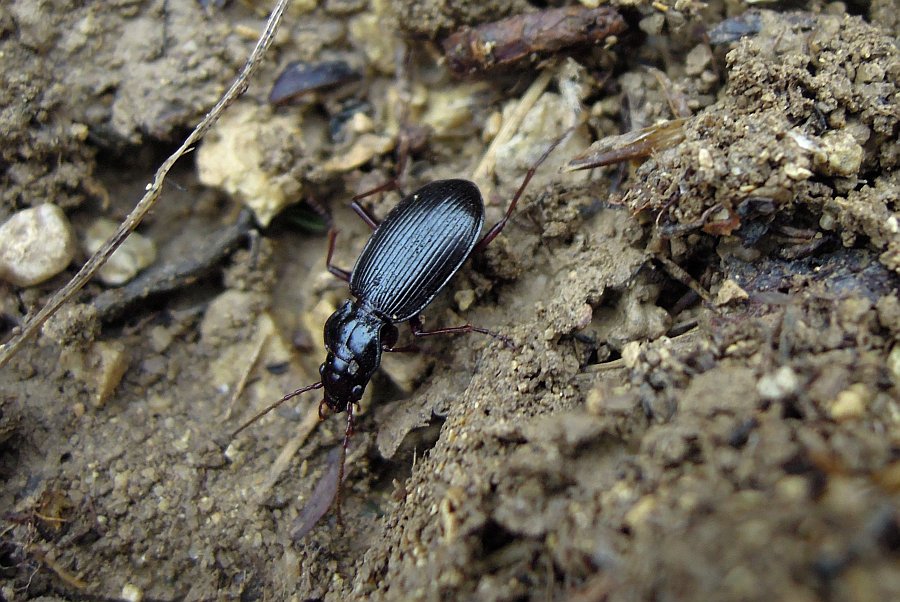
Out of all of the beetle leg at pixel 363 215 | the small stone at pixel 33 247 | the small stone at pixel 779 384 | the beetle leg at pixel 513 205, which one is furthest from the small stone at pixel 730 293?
the small stone at pixel 33 247

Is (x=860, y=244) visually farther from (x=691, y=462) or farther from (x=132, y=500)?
(x=132, y=500)

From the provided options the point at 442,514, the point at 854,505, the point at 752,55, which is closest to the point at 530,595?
the point at 442,514

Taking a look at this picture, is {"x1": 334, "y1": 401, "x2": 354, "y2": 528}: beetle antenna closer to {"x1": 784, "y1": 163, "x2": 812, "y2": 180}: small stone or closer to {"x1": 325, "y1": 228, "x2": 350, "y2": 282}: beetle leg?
{"x1": 325, "y1": 228, "x2": 350, "y2": 282}: beetle leg

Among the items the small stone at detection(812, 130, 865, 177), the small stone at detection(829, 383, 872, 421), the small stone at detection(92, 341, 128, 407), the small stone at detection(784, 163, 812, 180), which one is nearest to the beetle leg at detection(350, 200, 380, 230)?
the small stone at detection(92, 341, 128, 407)

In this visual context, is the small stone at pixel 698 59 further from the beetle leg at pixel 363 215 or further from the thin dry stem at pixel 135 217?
the thin dry stem at pixel 135 217

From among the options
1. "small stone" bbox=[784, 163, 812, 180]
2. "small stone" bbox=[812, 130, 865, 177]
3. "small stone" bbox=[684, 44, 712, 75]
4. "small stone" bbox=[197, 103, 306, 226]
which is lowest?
"small stone" bbox=[812, 130, 865, 177]

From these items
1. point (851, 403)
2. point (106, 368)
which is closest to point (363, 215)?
point (106, 368)
